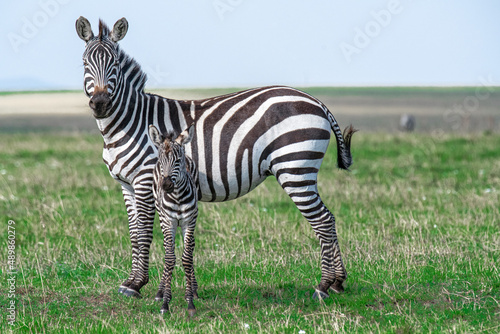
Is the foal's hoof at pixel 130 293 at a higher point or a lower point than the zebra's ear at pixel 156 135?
lower

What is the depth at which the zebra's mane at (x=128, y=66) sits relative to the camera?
7162 millimetres

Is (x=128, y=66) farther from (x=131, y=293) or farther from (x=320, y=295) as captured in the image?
(x=320, y=295)

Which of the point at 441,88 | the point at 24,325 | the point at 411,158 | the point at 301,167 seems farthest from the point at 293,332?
the point at 441,88

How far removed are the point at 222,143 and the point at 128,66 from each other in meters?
1.53

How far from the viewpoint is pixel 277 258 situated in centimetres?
863

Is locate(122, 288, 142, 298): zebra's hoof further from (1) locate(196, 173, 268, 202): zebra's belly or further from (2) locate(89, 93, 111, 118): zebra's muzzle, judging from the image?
(2) locate(89, 93, 111, 118): zebra's muzzle

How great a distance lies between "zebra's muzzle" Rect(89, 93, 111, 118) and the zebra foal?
0.82 meters

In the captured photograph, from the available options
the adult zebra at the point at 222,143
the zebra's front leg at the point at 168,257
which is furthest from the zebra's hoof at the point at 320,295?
the zebra's front leg at the point at 168,257

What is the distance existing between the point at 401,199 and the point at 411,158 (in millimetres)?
5854

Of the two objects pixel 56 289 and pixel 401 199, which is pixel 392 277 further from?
pixel 401 199

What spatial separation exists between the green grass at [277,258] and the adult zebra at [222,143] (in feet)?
2.06

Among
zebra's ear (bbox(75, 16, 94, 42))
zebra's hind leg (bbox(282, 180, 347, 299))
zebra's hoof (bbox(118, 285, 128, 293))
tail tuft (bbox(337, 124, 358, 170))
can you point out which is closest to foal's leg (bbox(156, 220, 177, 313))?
zebra's hoof (bbox(118, 285, 128, 293))

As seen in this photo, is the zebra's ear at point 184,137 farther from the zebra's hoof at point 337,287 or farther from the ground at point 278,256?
the zebra's hoof at point 337,287

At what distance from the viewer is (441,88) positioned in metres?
97.1
